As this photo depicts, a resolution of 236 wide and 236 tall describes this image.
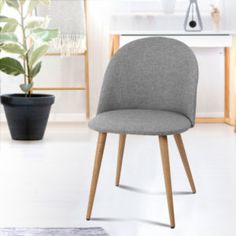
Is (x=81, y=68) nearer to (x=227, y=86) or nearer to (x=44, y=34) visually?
(x=44, y=34)

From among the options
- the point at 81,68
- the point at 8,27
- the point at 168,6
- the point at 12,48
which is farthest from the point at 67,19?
the point at 168,6

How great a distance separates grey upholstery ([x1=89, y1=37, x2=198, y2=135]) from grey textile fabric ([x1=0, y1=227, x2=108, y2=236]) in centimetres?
49

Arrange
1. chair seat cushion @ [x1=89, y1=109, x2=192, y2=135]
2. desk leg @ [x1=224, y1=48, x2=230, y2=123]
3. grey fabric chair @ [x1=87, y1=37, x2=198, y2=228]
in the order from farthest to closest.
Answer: desk leg @ [x1=224, y1=48, x2=230, y2=123] < grey fabric chair @ [x1=87, y1=37, x2=198, y2=228] < chair seat cushion @ [x1=89, y1=109, x2=192, y2=135]

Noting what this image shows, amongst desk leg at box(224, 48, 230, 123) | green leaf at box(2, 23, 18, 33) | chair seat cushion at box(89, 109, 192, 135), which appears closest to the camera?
chair seat cushion at box(89, 109, 192, 135)

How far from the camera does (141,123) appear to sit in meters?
2.01

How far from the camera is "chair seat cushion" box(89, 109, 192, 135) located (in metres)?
1.97

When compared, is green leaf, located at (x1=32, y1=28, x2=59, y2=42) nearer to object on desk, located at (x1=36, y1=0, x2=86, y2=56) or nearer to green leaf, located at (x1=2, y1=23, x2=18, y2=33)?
green leaf, located at (x1=2, y1=23, x2=18, y2=33)

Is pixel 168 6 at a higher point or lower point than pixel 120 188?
higher

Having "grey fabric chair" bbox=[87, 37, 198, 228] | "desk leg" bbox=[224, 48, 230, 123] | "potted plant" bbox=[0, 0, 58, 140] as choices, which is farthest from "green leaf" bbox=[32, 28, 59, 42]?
"desk leg" bbox=[224, 48, 230, 123]

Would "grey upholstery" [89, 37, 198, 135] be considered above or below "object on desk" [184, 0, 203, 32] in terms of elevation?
below

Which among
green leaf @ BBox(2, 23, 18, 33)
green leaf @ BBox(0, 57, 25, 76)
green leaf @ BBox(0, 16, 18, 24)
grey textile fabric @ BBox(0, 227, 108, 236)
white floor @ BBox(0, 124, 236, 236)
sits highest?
green leaf @ BBox(0, 16, 18, 24)

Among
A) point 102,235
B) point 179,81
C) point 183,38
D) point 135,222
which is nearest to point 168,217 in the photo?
point 135,222

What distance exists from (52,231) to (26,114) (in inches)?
76.0

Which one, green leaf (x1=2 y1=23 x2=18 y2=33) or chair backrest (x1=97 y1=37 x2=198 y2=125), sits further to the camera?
green leaf (x1=2 y1=23 x2=18 y2=33)
